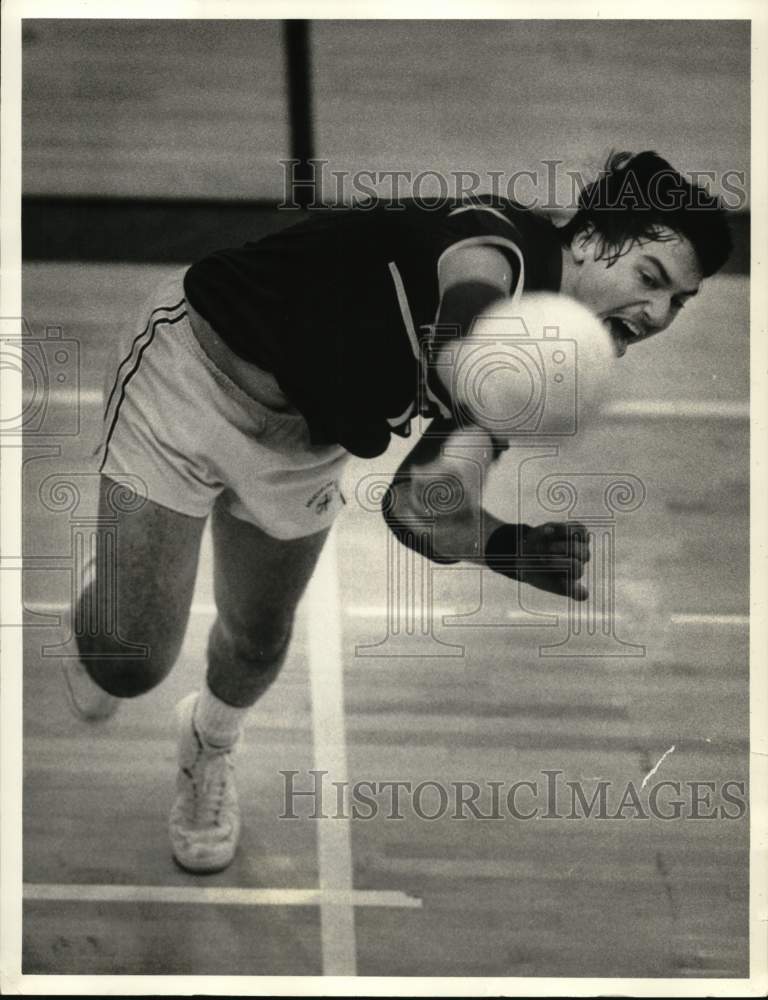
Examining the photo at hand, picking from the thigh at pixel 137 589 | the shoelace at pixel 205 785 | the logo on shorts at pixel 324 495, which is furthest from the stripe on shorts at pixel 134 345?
the shoelace at pixel 205 785

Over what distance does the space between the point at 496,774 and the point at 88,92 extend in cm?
132

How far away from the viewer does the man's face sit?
1.92 metres

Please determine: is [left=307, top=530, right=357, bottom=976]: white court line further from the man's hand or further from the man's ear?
the man's ear

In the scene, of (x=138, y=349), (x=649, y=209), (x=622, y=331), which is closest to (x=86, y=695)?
(x=138, y=349)

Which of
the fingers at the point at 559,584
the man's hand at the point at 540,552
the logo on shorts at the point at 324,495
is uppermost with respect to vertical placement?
the logo on shorts at the point at 324,495

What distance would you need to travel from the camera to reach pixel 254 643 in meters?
1.97

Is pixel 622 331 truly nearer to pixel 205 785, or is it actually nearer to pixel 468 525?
pixel 468 525

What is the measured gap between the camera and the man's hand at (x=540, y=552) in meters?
1.97

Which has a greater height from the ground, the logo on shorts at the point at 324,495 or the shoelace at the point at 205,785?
the logo on shorts at the point at 324,495

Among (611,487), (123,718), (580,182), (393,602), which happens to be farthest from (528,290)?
(123,718)

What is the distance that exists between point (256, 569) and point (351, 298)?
1.53 feet

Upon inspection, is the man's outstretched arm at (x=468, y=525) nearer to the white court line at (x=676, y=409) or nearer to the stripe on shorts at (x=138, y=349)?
the white court line at (x=676, y=409)

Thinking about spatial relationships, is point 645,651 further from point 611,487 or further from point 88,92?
point 88,92

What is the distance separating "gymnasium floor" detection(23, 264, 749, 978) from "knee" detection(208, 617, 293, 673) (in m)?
0.03
